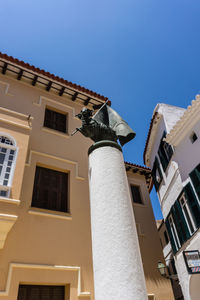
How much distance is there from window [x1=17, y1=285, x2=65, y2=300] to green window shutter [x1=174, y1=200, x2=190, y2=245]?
662 centimetres

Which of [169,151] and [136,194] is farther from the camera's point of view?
[136,194]

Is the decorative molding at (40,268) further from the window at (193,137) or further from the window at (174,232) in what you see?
Result: the window at (193,137)

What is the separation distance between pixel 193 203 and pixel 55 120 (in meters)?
6.87

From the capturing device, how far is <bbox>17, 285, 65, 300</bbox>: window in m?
4.98

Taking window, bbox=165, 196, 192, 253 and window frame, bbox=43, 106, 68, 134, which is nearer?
window frame, bbox=43, 106, 68, 134

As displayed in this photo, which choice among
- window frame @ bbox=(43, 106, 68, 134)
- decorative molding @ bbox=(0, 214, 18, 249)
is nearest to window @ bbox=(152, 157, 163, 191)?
window frame @ bbox=(43, 106, 68, 134)

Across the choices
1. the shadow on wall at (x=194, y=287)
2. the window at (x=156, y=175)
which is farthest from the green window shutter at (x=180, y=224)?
the window at (x=156, y=175)

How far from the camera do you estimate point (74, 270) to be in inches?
225

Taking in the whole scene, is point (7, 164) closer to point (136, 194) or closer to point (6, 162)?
point (6, 162)

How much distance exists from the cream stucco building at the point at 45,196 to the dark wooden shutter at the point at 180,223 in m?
1.20

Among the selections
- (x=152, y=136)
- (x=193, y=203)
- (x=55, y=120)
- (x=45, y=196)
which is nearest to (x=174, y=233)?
(x=193, y=203)

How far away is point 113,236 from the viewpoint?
2.53m

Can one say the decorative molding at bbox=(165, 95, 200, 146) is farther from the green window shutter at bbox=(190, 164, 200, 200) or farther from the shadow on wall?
the shadow on wall

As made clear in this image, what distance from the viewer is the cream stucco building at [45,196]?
5191 millimetres
